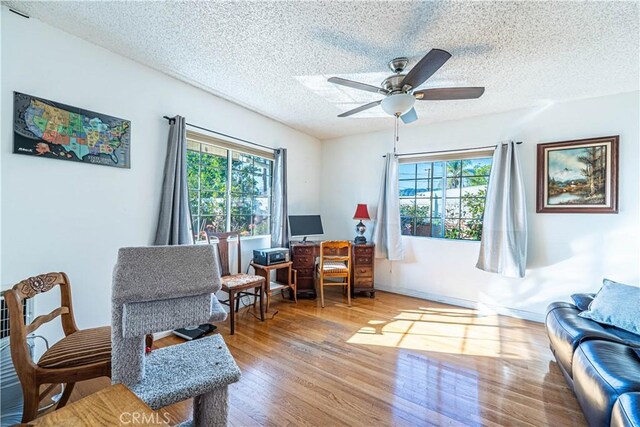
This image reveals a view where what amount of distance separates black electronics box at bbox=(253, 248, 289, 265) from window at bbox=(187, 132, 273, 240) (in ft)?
1.20

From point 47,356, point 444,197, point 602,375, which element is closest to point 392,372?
point 602,375

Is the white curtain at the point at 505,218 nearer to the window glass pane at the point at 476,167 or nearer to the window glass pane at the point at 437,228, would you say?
the window glass pane at the point at 476,167

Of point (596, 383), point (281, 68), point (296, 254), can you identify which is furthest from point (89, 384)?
point (596, 383)

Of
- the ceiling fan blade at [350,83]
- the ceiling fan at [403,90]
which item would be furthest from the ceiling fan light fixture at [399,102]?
the ceiling fan blade at [350,83]

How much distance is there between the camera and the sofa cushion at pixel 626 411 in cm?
103

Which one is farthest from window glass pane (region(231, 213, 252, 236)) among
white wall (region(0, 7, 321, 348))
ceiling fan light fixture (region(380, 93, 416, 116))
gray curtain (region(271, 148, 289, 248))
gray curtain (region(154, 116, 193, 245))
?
ceiling fan light fixture (region(380, 93, 416, 116))

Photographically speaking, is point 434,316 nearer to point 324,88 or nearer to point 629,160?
point 629,160

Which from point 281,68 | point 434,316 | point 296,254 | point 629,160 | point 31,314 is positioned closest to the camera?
point 31,314

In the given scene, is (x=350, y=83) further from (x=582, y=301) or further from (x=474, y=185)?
(x=582, y=301)

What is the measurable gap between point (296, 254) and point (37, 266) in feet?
8.23

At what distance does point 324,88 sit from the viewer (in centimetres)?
274

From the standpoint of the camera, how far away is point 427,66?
175 cm

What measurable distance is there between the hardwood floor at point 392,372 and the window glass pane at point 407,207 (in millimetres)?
1476

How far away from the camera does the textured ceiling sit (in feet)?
5.46
